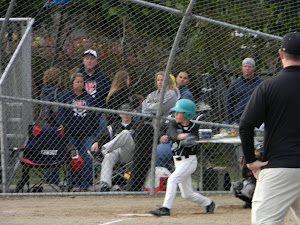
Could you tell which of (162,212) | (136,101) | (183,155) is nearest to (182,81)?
(136,101)

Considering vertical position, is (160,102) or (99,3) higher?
(99,3)

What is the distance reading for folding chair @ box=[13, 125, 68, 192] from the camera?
8734 mm

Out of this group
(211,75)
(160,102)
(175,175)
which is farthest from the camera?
(211,75)

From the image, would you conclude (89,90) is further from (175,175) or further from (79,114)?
(175,175)

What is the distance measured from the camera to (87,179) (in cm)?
881

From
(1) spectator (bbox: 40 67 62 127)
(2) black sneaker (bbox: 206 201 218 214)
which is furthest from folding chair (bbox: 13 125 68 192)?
(2) black sneaker (bbox: 206 201 218 214)

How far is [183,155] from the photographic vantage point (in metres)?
6.91

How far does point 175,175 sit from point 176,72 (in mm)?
2678

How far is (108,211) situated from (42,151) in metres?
1.93

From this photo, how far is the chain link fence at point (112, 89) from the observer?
28.3ft

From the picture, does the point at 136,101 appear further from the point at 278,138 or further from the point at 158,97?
the point at 278,138

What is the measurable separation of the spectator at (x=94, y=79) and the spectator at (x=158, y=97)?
0.62 meters

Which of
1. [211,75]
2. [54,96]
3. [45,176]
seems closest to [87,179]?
[45,176]

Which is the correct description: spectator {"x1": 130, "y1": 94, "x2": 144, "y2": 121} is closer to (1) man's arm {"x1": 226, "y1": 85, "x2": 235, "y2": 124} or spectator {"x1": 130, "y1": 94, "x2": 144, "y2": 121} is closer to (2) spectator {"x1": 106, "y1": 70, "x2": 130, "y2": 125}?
(2) spectator {"x1": 106, "y1": 70, "x2": 130, "y2": 125}
